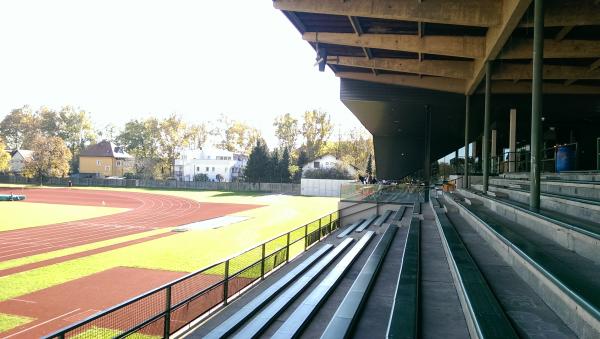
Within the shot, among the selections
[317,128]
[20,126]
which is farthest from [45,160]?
[317,128]

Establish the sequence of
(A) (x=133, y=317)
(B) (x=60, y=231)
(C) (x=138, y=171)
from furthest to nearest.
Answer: (C) (x=138, y=171) → (B) (x=60, y=231) → (A) (x=133, y=317)

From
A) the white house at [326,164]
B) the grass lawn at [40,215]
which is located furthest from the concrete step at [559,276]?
the white house at [326,164]

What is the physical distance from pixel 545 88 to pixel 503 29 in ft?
31.1

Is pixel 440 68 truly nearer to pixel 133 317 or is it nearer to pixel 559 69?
pixel 559 69

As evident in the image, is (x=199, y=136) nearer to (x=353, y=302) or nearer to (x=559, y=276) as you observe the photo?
(x=353, y=302)

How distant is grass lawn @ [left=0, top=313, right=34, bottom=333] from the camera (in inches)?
400

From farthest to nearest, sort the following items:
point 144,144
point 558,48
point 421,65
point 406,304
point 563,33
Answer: point 144,144, point 421,65, point 558,48, point 563,33, point 406,304

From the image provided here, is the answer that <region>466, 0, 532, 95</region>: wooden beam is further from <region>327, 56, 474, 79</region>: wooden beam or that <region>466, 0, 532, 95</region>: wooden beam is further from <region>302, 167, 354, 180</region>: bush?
<region>302, 167, 354, 180</region>: bush

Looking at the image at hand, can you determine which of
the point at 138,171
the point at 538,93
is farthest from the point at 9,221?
the point at 138,171

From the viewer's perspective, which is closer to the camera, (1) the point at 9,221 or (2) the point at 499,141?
(1) the point at 9,221

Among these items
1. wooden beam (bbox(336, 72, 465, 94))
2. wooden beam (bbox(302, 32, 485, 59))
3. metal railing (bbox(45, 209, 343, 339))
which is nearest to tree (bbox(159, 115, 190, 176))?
wooden beam (bbox(336, 72, 465, 94))

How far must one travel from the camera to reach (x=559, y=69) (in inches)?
559

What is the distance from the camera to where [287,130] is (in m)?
88.6

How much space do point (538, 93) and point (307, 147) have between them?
8075cm
